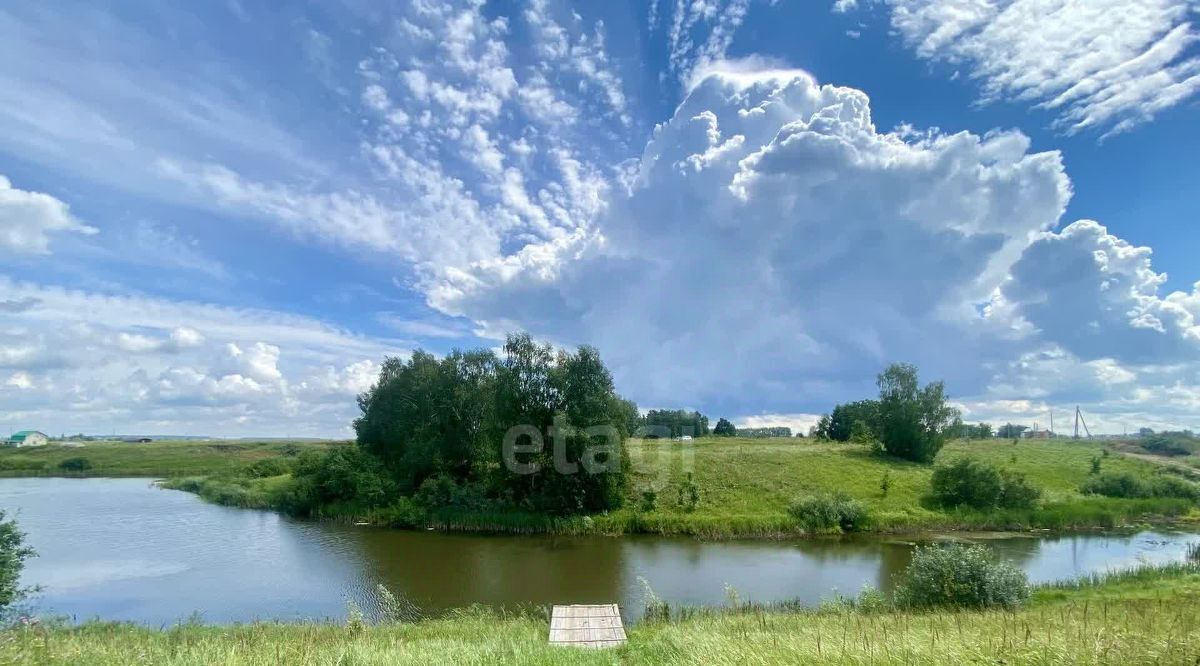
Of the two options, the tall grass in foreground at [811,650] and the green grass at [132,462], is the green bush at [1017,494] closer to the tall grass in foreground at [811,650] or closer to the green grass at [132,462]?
the tall grass in foreground at [811,650]

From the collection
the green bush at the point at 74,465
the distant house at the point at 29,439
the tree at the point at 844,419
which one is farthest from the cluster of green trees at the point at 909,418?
the distant house at the point at 29,439

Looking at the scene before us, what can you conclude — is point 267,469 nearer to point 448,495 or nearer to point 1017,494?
point 448,495

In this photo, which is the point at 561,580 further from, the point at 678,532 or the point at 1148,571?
the point at 1148,571

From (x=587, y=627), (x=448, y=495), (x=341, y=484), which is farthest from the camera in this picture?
(x=341, y=484)

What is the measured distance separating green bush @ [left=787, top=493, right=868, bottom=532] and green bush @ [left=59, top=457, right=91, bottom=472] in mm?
93182

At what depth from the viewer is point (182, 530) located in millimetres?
36531

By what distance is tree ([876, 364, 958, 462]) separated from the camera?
169 feet

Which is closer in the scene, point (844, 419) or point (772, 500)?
point (772, 500)

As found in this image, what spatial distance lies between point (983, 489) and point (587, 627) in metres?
33.3

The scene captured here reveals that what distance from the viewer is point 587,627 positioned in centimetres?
1380

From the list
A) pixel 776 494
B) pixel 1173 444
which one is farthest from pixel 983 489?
pixel 1173 444

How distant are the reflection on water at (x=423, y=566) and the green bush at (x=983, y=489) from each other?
389 cm

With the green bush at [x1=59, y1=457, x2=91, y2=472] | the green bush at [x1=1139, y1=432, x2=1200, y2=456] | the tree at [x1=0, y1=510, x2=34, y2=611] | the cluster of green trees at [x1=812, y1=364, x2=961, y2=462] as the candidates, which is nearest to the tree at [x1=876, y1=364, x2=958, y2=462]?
the cluster of green trees at [x1=812, y1=364, x2=961, y2=462]

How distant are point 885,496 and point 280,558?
35142 mm
